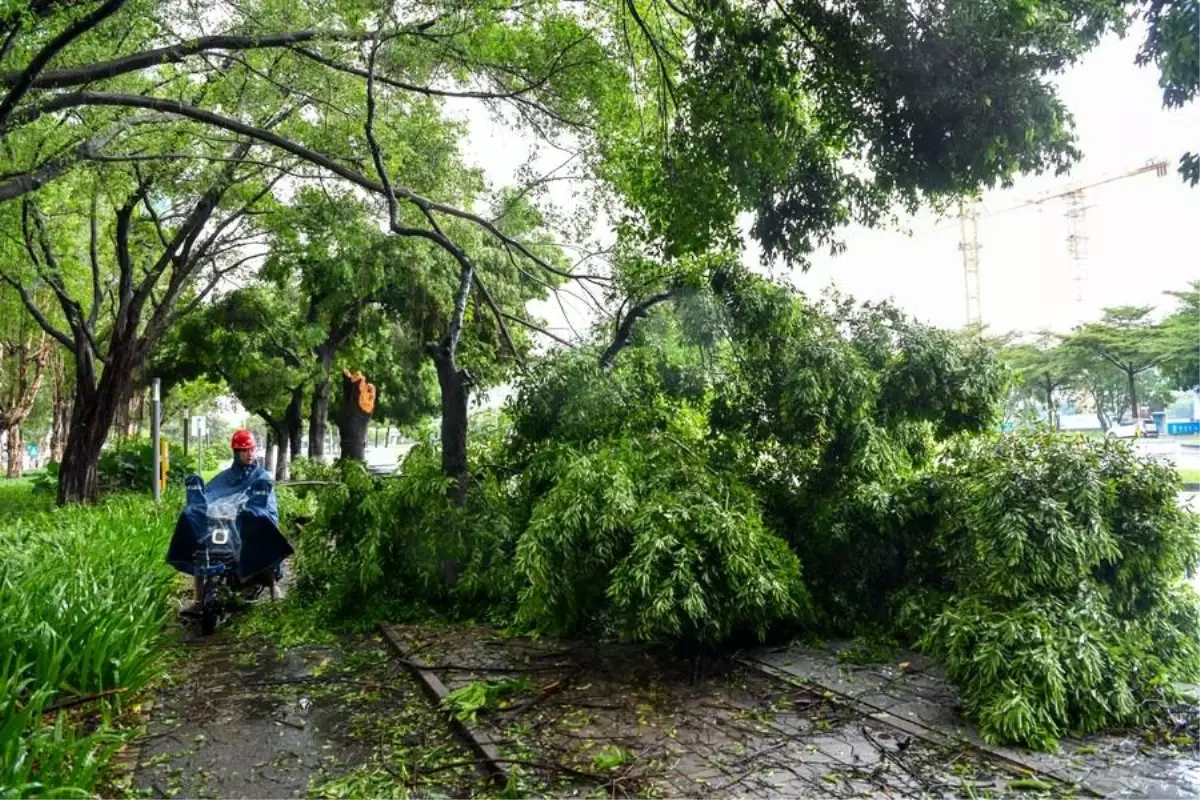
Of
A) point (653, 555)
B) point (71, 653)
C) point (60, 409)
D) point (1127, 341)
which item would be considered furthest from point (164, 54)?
point (60, 409)

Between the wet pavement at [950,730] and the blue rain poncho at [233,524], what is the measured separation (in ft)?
12.4

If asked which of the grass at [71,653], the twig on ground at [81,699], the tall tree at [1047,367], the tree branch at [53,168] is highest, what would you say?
the tree branch at [53,168]

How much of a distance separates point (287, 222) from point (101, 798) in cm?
983

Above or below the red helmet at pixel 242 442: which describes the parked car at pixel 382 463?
below

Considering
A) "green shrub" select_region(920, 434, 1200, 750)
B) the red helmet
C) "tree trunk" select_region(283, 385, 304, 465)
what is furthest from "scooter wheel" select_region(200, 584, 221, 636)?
"tree trunk" select_region(283, 385, 304, 465)

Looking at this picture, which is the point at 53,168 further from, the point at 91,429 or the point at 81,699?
the point at 91,429

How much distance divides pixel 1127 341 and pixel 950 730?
9124mm

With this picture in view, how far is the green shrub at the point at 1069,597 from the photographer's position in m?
3.63

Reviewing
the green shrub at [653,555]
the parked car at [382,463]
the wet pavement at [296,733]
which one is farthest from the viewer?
the parked car at [382,463]

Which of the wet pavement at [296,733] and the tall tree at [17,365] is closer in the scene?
the wet pavement at [296,733]

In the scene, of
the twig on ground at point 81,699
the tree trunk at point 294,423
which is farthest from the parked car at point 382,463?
the twig on ground at point 81,699

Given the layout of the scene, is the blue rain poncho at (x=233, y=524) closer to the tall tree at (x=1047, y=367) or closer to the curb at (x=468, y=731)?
the curb at (x=468, y=731)

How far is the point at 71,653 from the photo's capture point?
4.08 m

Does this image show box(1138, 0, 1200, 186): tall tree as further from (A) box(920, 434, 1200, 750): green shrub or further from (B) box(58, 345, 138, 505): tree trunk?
(B) box(58, 345, 138, 505): tree trunk
